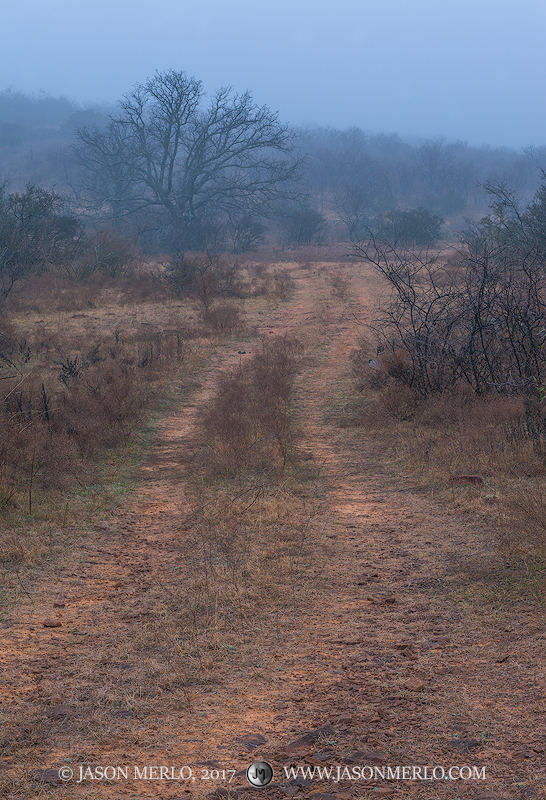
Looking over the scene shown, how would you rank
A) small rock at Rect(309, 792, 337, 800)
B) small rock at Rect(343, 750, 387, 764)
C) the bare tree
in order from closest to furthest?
small rock at Rect(309, 792, 337, 800), small rock at Rect(343, 750, 387, 764), the bare tree

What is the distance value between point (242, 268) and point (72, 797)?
876 inches

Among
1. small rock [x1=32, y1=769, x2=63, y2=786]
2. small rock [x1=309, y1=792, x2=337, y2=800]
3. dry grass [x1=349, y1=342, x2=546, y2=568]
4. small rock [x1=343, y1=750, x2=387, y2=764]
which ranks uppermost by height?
dry grass [x1=349, y1=342, x2=546, y2=568]

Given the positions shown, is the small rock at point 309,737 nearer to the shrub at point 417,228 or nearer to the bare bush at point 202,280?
the bare bush at point 202,280

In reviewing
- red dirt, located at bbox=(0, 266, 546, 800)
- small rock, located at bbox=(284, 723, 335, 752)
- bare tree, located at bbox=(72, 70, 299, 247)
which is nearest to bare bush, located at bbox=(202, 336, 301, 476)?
red dirt, located at bbox=(0, 266, 546, 800)

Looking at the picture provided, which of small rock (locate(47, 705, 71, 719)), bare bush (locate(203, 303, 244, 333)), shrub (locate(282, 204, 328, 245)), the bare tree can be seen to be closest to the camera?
small rock (locate(47, 705, 71, 719))

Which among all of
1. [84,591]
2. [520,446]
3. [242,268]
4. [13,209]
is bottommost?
[84,591]

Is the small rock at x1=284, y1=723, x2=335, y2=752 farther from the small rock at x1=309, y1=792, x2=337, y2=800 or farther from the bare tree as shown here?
the bare tree

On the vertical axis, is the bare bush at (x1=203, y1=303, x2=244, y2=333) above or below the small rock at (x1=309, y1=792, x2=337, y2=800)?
above

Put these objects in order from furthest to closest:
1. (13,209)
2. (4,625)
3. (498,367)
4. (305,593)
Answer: (13,209), (498,367), (305,593), (4,625)

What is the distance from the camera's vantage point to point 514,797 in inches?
89.2

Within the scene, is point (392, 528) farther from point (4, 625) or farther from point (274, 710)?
point (4, 625)

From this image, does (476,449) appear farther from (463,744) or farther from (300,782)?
(300,782)

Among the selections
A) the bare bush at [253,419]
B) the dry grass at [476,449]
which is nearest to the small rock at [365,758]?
the dry grass at [476,449]

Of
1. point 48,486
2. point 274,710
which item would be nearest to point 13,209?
point 48,486
